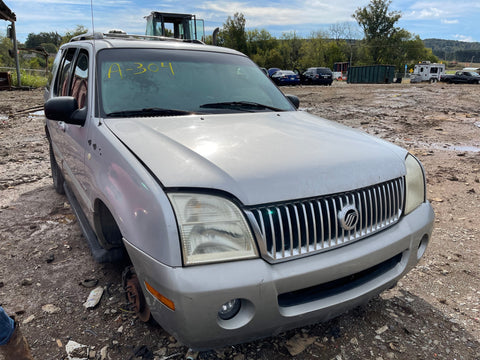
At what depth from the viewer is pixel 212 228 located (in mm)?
1674

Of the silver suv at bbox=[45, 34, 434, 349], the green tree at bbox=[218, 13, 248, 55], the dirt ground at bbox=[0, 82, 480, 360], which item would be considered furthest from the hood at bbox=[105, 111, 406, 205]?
the green tree at bbox=[218, 13, 248, 55]

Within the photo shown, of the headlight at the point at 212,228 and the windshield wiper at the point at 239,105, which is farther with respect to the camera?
the windshield wiper at the point at 239,105

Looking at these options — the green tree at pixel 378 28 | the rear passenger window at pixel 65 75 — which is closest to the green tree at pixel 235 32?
the green tree at pixel 378 28

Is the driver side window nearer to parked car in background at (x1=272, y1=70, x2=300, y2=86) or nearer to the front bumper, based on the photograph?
the front bumper

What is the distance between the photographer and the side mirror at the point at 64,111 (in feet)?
8.59

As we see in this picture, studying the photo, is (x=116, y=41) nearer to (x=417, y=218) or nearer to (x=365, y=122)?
(x=417, y=218)

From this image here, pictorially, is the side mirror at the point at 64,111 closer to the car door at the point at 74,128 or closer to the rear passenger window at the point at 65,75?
the car door at the point at 74,128

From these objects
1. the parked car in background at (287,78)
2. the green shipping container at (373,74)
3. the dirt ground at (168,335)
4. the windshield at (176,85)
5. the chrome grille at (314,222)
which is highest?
the green shipping container at (373,74)

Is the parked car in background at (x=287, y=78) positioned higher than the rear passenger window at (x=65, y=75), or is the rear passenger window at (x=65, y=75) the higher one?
the parked car in background at (x=287, y=78)

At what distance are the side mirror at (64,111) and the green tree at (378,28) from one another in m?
78.5

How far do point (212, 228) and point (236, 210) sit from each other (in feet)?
0.44

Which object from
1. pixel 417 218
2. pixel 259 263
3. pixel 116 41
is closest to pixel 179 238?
pixel 259 263

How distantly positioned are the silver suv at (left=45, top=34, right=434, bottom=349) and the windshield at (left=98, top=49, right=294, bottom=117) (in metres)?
0.02

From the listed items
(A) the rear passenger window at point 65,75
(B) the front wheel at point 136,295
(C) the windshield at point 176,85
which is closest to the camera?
(B) the front wheel at point 136,295
